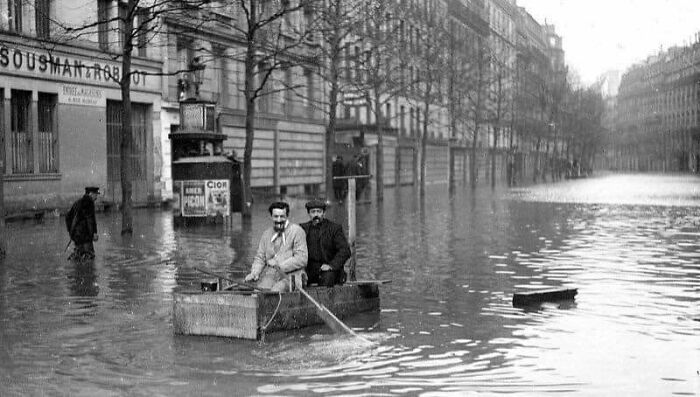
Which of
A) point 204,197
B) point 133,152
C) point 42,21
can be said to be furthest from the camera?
point 133,152

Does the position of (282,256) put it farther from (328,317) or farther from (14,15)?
(14,15)

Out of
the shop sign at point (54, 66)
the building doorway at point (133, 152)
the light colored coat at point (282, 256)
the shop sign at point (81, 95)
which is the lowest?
the light colored coat at point (282, 256)

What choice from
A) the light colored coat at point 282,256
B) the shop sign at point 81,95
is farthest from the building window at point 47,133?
the light colored coat at point 282,256

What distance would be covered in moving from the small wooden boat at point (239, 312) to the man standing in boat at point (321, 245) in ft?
3.14

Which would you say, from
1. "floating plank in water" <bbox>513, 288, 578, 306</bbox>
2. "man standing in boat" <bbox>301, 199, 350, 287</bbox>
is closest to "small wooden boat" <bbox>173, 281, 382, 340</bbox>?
"man standing in boat" <bbox>301, 199, 350, 287</bbox>

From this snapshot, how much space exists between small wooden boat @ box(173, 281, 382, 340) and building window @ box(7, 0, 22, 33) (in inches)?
904

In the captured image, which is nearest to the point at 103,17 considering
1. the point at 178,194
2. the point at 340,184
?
the point at 178,194

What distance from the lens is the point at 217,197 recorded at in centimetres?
2781

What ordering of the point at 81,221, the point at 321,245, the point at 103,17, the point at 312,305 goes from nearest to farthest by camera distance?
the point at 312,305, the point at 321,245, the point at 81,221, the point at 103,17

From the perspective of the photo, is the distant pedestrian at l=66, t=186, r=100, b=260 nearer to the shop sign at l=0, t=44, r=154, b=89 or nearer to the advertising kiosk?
the advertising kiosk

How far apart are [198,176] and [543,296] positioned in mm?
15211

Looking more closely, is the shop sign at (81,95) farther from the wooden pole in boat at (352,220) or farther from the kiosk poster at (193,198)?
the wooden pole in boat at (352,220)

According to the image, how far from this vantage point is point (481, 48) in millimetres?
73312

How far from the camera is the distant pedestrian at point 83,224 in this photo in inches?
751
